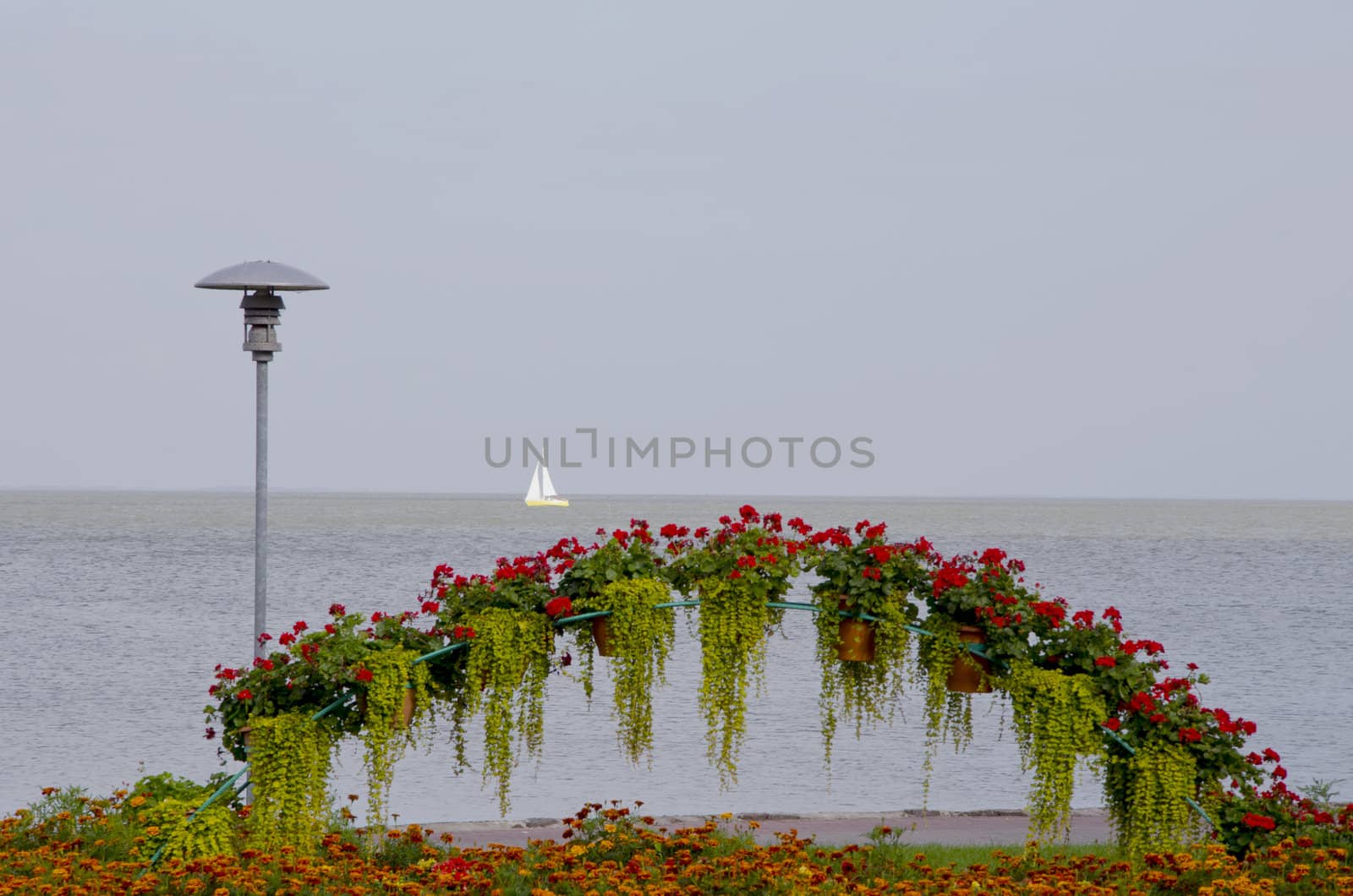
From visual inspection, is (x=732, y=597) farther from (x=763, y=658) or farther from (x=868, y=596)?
(x=868, y=596)

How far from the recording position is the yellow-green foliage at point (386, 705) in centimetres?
673

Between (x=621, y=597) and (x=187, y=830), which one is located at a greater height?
(x=621, y=597)

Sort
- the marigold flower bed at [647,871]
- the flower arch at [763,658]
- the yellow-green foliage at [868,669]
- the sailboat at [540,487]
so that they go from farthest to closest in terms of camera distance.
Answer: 1. the sailboat at [540,487]
2. the yellow-green foliage at [868,669]
3. the flower arch at [763,658]
4. the marigold flower bed at [647,871]

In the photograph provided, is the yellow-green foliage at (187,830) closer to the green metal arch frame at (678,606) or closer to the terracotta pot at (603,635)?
the green metal arch frame at (678,606)

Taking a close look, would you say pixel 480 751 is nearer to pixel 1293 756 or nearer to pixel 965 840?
pixel 965 840

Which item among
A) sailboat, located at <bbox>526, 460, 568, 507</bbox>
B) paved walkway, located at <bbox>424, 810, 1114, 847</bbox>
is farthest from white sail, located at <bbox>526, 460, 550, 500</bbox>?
paved walkway, located at <bbox>424, 810, 1114, 847</bbox>

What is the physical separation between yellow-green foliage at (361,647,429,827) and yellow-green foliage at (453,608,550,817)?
291 millimetres

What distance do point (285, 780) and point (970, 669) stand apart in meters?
3.71

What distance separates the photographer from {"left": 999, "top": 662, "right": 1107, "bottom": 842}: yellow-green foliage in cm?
670

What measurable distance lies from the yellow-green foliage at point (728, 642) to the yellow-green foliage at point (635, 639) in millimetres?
228

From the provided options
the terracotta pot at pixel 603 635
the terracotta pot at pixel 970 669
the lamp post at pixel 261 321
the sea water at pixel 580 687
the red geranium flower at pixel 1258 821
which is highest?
the lamp post at pixel 261 321

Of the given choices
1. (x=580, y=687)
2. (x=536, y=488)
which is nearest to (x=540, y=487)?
(x=536, y=488)

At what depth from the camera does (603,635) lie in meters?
6.97

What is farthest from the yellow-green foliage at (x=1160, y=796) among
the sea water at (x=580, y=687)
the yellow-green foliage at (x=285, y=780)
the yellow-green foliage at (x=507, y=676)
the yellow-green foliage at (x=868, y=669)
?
the yellow-green foliage at (x=285, y=780)
